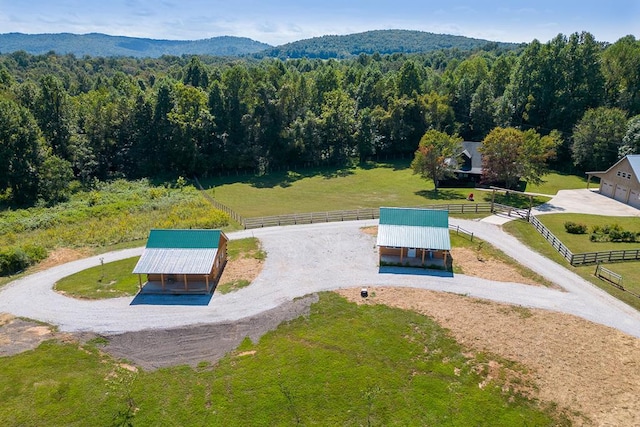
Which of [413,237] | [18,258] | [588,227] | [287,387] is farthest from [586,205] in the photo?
[18,258]

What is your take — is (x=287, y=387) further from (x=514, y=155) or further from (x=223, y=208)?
(x=514, y=155)

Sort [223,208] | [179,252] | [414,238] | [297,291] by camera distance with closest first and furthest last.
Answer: [297,291] < [179,252] < [414,238] < [223,208]

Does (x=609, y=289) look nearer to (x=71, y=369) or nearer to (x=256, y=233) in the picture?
(x=256, y=233)

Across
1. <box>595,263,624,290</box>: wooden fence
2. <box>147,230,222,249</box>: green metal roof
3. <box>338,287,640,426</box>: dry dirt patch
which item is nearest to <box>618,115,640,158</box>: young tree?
<box>595,263,624,290</box>: wooden fence

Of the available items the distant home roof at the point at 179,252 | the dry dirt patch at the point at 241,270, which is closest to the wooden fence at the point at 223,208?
the dry dirt patch at the point at 241,270

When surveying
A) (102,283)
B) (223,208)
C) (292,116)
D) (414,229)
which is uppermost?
(292,116)

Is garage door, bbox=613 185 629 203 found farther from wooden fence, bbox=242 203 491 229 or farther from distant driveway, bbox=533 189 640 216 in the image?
wooden fence, bbox=242 203 491 229

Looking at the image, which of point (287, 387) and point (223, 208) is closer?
point (287, 387)
